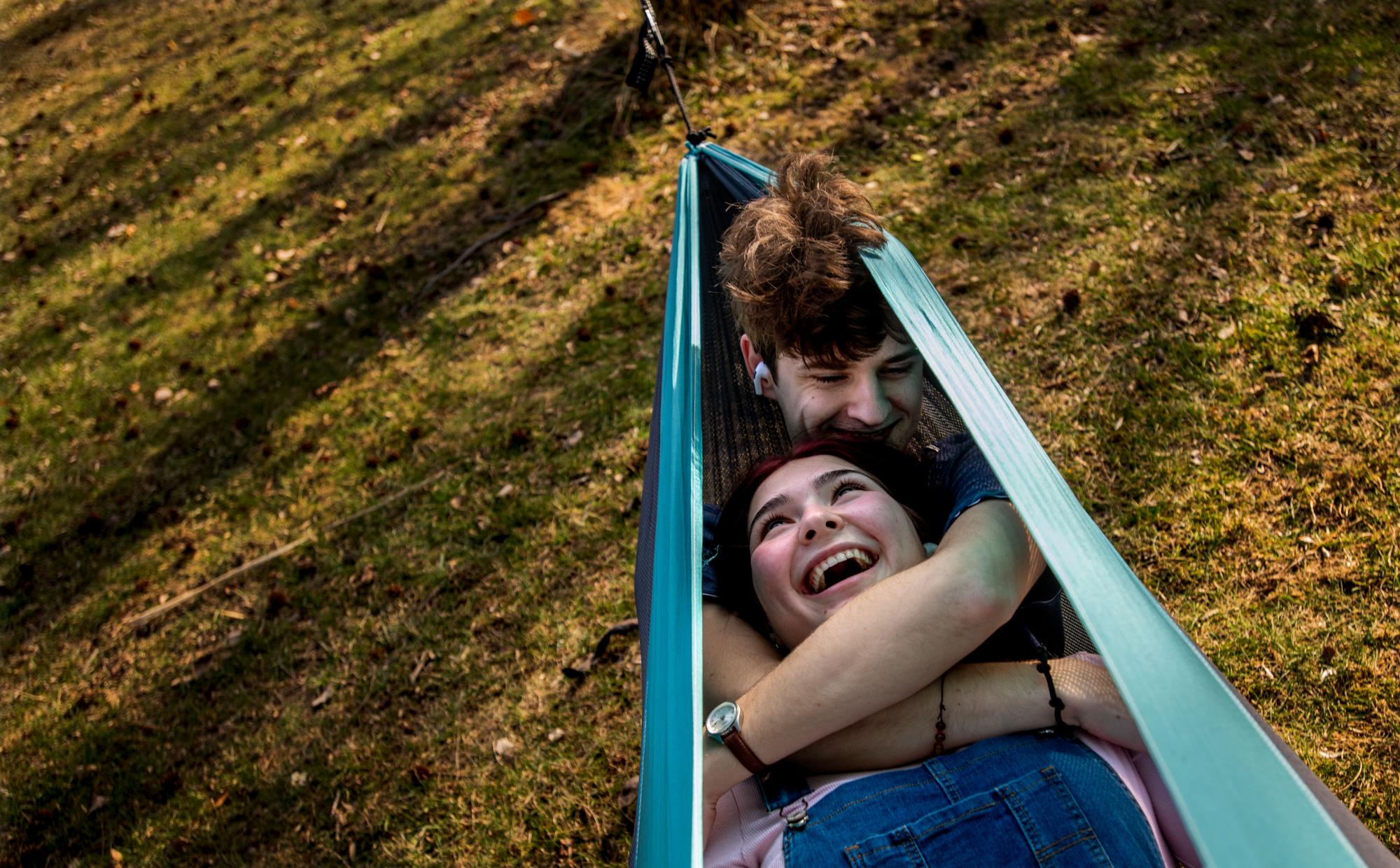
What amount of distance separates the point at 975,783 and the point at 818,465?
594 mm

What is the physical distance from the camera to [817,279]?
177 cm

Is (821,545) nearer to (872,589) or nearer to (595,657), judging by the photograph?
(872,589)

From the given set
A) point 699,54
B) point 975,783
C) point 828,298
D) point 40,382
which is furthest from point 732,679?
point 40,382

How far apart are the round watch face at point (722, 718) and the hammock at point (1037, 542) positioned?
9 cm

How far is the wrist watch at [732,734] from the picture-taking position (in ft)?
4.52

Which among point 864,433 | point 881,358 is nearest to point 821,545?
point 864,433

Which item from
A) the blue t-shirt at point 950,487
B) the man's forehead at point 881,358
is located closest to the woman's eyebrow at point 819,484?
the blue t-shirt at point 950,487

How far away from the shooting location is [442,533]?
9.81ft

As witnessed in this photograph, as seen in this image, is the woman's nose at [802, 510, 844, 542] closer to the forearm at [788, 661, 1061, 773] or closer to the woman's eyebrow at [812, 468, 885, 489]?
the woman's eyebrow at [812, 468, 885, 489]

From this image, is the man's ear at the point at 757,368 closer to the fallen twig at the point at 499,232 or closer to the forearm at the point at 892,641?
the forearm at the point at 892,641

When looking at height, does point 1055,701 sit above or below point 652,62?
below

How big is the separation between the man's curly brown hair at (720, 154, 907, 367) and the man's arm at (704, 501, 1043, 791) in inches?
19.6

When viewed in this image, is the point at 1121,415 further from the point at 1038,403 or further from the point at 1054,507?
the point at 1054,507

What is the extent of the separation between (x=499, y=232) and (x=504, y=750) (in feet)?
8.35
